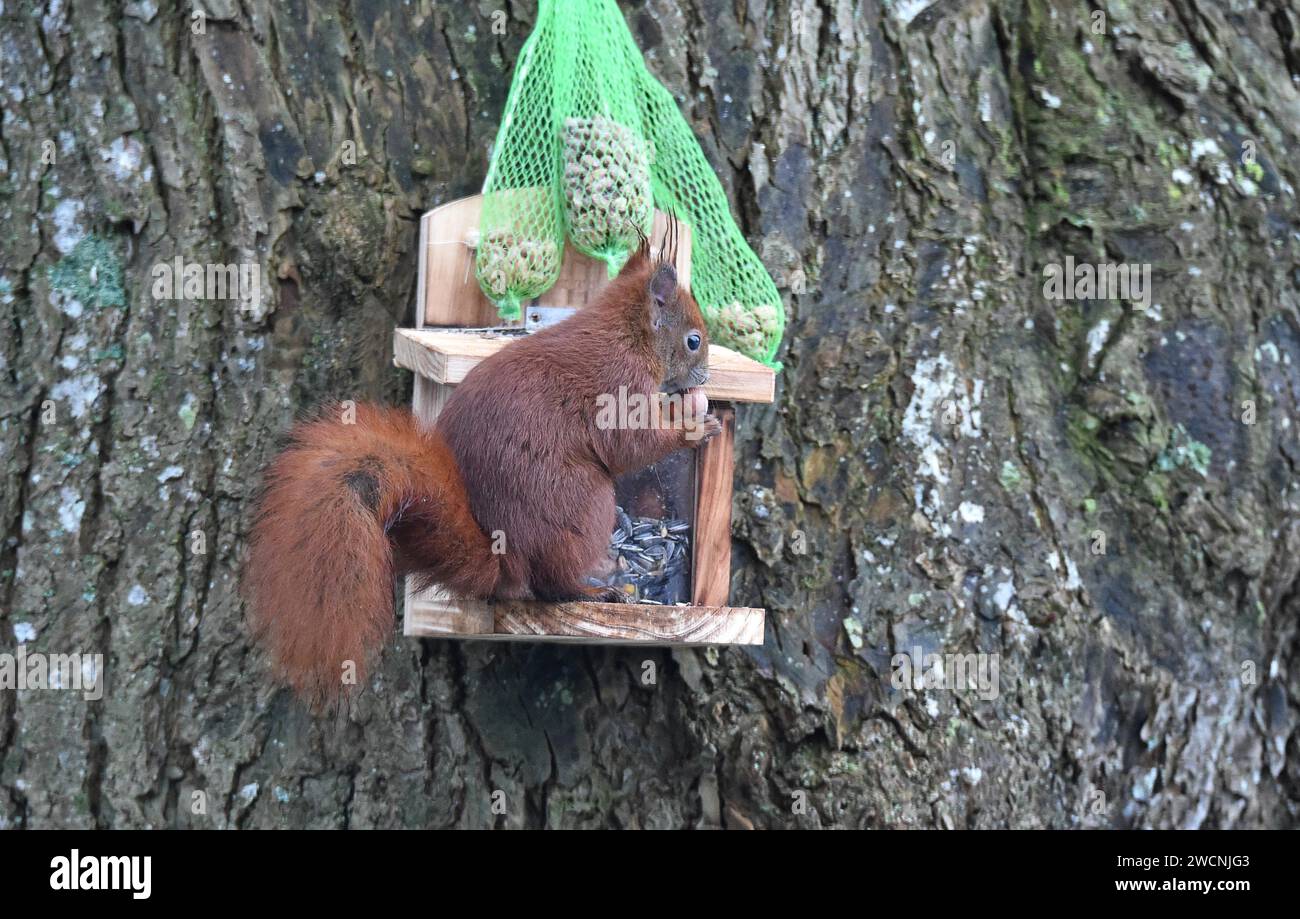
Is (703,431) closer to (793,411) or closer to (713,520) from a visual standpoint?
(713,520)

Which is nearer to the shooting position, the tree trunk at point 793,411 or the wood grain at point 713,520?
the wood grain at point 713,520

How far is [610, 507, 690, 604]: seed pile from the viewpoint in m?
2.51

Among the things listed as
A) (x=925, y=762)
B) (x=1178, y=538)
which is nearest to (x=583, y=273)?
(x=925, y=762)

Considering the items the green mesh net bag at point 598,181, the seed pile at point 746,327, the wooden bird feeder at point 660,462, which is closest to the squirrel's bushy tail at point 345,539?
the wooden bird feeder at point 660,462

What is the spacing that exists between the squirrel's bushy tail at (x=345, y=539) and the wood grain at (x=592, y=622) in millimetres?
122

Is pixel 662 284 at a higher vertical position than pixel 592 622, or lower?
higher

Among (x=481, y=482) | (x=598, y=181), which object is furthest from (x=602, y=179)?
(x=481, y=482)

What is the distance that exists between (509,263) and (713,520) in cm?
60

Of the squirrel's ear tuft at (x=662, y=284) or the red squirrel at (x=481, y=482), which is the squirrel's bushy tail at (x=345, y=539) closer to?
the red squirrel at (x=481, y=482)

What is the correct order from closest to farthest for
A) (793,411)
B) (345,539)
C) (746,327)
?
(345,539)
(746,327)
(793,411)

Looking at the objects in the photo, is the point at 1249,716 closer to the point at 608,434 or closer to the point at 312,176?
the point at 608,434

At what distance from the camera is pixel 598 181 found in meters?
2.49

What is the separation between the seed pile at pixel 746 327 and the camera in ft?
8.66

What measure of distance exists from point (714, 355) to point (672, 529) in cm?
33
